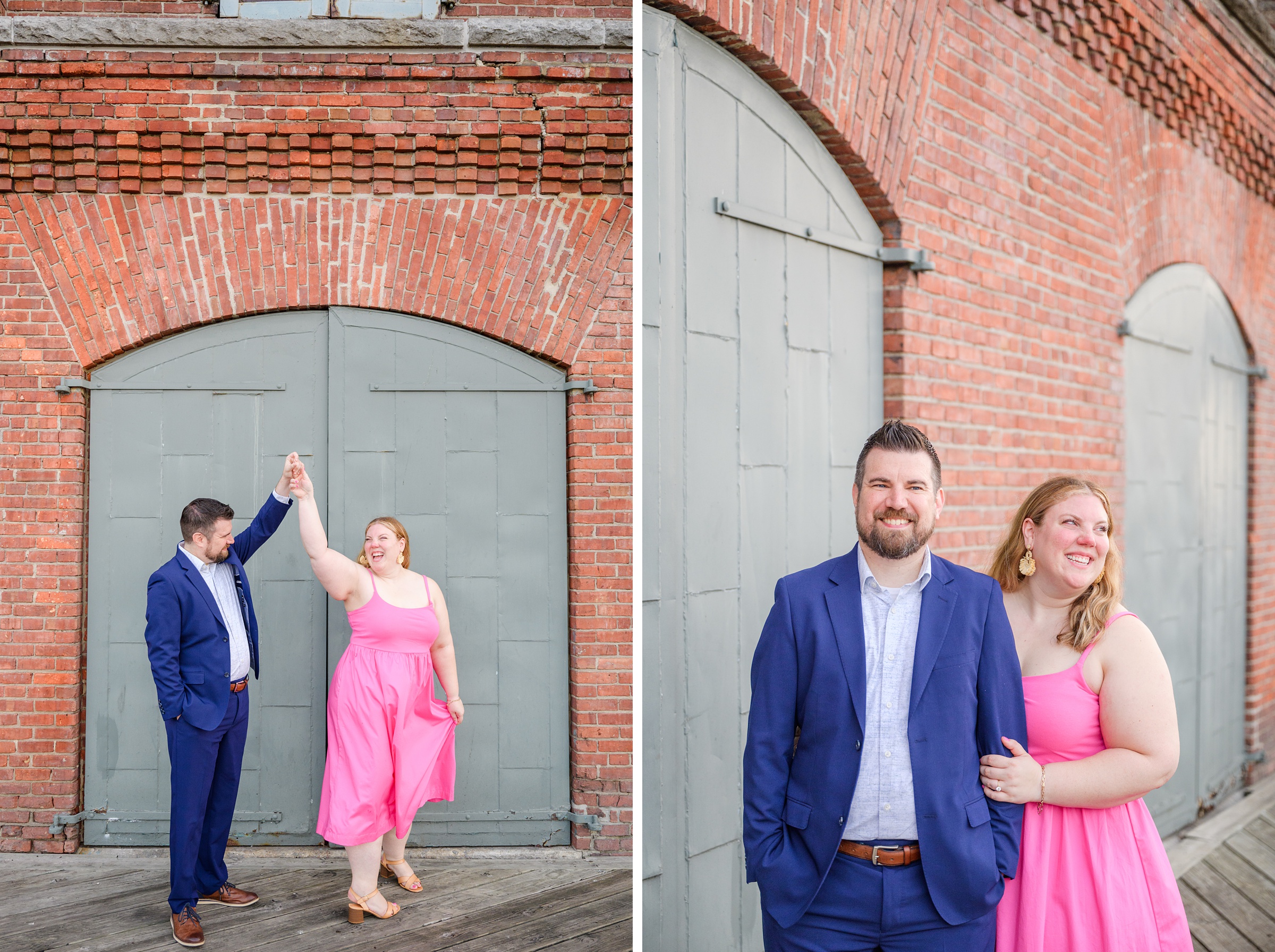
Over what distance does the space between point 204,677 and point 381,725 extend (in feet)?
2.22

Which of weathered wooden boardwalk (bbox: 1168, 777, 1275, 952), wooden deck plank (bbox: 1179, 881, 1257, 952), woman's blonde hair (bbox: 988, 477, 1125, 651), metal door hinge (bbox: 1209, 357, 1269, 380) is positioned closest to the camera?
woman's blonde hair (bbox: 988, 477, 1125, 651)

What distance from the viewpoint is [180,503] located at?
3.76 meters

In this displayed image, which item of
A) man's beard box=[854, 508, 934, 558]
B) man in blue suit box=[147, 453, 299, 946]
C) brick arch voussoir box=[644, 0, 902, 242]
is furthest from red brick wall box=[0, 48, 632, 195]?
man's beard box=[854, 508, 934, 558]

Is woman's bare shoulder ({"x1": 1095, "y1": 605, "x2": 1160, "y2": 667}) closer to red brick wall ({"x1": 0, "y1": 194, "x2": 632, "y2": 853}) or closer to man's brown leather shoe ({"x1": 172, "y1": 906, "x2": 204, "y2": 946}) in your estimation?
red brick wall ({"x1": 0, "y1": 194, "x2": 632, "y2": 853})

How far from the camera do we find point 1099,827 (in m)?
2.28

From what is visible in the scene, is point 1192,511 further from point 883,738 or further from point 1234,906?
point 883,738

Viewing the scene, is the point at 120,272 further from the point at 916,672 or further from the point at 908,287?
the point at 916,672

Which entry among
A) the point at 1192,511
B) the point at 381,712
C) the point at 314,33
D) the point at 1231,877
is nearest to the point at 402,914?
the point at 381,712

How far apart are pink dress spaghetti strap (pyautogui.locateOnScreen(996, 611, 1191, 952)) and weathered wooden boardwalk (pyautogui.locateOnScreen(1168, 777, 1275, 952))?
8.45 ft

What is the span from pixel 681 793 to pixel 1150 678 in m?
1.28

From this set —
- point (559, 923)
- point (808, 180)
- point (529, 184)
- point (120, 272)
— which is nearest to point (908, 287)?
point (808, 180)

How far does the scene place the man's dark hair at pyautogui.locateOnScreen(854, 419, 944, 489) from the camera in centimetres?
202

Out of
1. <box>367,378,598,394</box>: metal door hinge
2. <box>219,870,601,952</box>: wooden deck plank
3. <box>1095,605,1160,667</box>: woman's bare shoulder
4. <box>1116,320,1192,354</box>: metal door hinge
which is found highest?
<box>1116,320,1192,354</box>: metal door hinge

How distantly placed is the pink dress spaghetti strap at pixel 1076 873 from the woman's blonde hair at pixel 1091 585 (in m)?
0.07
